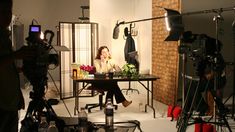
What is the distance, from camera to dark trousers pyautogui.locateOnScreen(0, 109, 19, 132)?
1953 millimetres

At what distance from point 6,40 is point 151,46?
195 inches

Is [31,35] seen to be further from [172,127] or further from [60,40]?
[60,40]

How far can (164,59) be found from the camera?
609 centimetres

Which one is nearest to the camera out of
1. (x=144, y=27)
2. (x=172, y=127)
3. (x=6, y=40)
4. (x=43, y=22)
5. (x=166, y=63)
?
(x=6, y=40)

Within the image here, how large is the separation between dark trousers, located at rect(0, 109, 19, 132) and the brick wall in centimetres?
391

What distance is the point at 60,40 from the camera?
652 cm

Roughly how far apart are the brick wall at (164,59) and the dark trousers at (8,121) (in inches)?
A: 154

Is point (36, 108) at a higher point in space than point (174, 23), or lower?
lower

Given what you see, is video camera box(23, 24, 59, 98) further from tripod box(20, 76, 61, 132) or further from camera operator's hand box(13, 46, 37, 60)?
camera operator's hand box(13, 46, 37, 60)

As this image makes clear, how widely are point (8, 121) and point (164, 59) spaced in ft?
14.5

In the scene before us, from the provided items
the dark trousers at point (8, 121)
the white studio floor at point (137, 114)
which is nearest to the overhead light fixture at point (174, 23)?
the white studio floor at point (137, 114)

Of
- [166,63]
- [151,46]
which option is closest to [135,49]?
[151,46]

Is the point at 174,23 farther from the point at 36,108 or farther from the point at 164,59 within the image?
the point at 164,59

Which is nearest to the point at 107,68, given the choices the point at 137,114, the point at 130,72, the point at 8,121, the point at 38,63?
the point at 130,72
